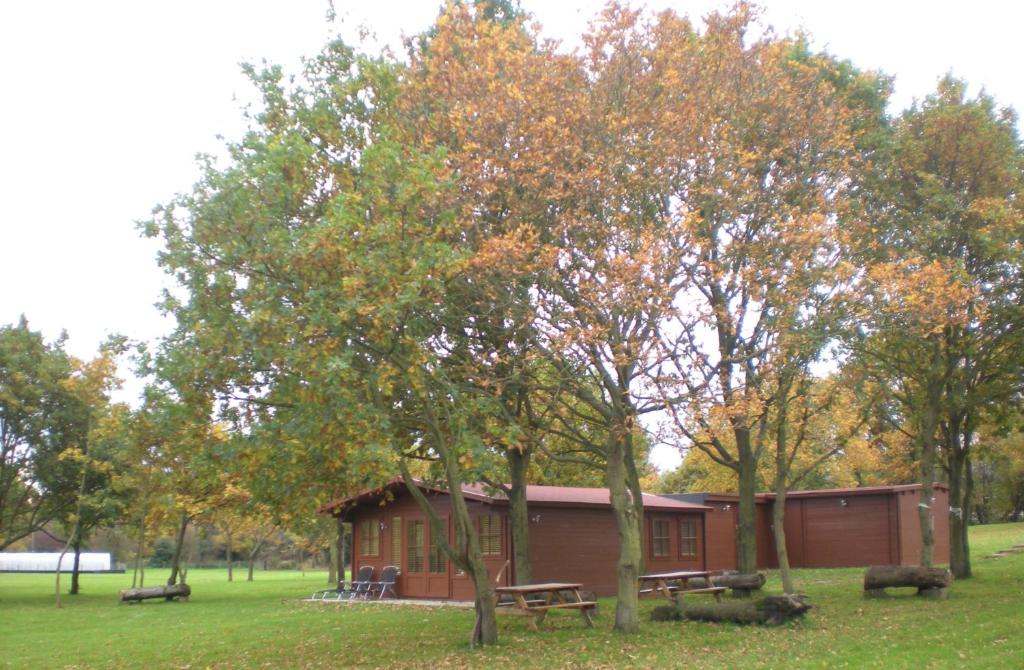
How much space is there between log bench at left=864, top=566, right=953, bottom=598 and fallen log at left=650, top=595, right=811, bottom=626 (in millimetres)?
3460

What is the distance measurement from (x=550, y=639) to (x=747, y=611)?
3505 mm

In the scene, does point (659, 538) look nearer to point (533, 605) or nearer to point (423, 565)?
point (423, 565)

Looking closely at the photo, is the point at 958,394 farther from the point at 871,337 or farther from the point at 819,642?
the point at 819,642

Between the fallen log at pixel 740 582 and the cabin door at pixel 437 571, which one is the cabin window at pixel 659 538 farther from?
the fallen log at pixel 740 582

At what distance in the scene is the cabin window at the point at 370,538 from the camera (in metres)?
27.8

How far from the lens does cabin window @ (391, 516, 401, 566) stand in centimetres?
2689

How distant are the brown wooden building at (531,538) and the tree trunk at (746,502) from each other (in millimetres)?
5745

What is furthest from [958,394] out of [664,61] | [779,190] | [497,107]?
[497,107]

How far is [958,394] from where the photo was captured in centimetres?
2022

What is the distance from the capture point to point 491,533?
24359mm

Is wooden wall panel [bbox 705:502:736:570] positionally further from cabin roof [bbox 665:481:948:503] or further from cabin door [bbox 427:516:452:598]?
cabin door [bbox 427:516:452:598]

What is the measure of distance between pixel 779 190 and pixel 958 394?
7669mm

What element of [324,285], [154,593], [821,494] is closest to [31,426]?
[154,593]

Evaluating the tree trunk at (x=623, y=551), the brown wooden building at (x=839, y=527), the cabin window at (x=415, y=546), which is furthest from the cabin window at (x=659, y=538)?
Result: the tree trunk at (x=623, y=551)
